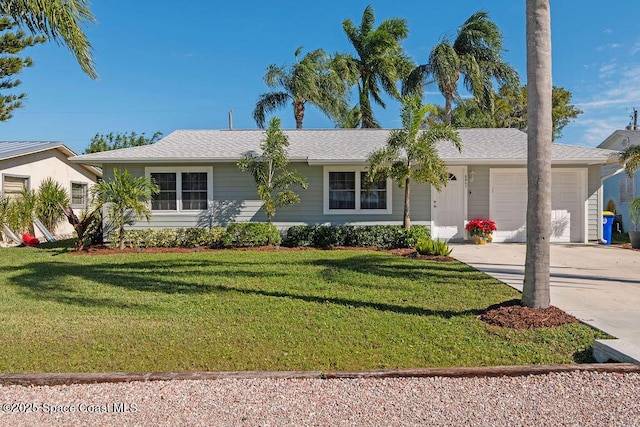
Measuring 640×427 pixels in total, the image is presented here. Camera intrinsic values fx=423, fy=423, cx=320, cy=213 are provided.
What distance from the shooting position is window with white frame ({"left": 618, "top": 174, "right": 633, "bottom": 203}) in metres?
19.0

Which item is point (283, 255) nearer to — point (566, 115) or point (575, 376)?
point (575, 376)

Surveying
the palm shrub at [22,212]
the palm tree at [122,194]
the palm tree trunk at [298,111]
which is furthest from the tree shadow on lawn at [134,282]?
the palm tree trunk at [298,111]

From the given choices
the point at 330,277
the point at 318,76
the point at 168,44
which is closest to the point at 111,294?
the point at 330,277

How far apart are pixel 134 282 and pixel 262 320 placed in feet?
11.7

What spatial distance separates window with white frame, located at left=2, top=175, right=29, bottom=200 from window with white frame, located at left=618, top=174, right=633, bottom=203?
24646mm

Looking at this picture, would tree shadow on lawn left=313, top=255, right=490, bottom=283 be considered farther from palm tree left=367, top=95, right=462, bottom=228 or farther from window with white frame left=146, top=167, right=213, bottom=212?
window with white frame left=146, top=167, right=213, bottom=212

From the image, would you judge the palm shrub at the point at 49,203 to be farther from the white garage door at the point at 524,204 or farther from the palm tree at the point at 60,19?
the white garage door at the point at 524,204

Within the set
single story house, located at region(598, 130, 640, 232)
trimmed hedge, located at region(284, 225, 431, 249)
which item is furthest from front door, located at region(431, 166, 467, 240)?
single story house, located at region(598, 130, 640, 232)

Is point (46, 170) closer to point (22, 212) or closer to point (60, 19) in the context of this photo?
point (22, 212)

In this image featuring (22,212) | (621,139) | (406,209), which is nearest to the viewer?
(406,209)

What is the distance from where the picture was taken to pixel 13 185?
14.7 metres

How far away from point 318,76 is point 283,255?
51.0ft

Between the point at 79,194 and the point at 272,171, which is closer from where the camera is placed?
the point at 272,171

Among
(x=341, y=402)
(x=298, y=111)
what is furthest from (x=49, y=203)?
(x=341, y=402)
